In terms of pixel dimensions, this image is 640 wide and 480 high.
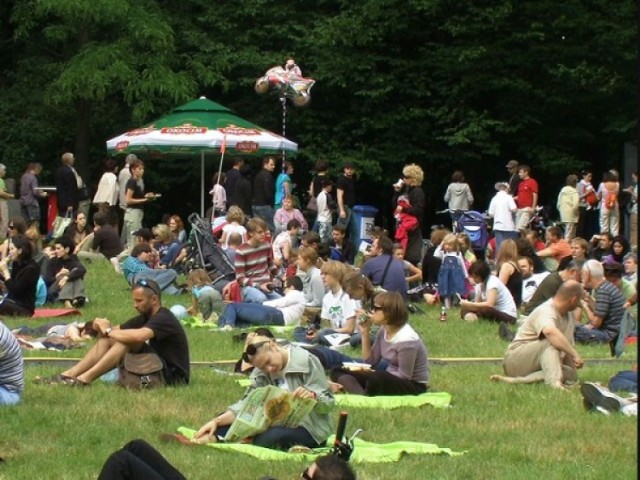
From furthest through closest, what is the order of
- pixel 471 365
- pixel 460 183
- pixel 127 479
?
1. pixel 460 183
2. pixel 471 365
3. pixel 127 479

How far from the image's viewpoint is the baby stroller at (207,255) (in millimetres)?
21312

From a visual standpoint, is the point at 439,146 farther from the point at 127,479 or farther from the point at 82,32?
the point at 127,479

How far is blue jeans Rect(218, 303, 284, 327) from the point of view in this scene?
56.7 feet

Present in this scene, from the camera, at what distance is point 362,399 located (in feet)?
38.9

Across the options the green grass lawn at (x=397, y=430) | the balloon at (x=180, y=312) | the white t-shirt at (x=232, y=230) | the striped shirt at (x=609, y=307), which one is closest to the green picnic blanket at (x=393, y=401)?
the green grass lawn at (x=397, y=430)

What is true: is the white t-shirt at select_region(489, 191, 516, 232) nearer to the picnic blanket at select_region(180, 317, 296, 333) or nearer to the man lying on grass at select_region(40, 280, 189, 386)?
the picnic blanket at select_region(180, 317, 296, 333)

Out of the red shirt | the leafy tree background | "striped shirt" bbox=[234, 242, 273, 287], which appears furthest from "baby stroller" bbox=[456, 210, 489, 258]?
the leafy tree background

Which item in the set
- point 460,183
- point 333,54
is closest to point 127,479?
point 460,183

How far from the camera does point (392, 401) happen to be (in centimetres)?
1183

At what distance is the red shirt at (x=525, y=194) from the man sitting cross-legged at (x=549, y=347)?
46.8 ft

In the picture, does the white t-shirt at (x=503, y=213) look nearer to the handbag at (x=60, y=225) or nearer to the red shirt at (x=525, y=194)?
the red shirt at (x=525, y=194)

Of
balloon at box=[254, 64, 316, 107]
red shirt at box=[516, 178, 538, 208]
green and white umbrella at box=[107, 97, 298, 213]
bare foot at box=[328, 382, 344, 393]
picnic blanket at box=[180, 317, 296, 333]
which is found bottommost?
picnic blanket at box=[180, 317, 296, 333]

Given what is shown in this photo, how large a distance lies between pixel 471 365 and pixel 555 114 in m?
22.6

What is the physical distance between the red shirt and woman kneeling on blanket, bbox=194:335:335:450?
58.2 feet
